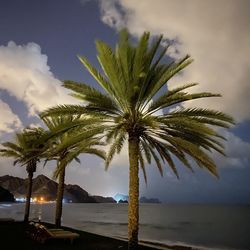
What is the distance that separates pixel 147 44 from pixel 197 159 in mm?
4837

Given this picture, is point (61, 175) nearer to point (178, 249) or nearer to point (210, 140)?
point (178, 249)

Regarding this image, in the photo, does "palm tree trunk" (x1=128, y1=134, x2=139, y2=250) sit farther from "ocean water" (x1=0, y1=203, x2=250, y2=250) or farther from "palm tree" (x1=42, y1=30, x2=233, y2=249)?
"ocean water" (x1=0, y1=203, x2=250, y2=250)

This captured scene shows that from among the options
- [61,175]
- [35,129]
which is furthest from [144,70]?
[35,129]

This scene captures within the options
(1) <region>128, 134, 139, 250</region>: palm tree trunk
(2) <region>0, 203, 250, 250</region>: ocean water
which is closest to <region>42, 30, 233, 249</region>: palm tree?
(1) <region>128, 134, 139, 250</region>: palm tree trunk

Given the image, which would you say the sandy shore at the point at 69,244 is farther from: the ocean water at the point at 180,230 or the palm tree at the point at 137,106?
the ocean water at the point at 180,230

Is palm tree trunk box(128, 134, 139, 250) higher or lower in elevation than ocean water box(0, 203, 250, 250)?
higher

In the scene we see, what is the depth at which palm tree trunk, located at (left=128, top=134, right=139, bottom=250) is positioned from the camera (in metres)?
13.0

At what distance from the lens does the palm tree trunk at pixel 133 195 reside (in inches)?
512

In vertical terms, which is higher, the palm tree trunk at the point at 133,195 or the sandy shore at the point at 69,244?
the palm tree trunk at the point at 133,195

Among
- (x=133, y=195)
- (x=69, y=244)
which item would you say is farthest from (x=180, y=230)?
(x=133, y=195)

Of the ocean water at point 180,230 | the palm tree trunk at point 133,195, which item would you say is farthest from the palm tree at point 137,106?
the ocean water at point 180,230

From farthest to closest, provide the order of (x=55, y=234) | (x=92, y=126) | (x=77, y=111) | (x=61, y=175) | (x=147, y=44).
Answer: (x=61, y=175) < (x=55, y=234) < (x=92, y=126) < (x=77, y=111) < (x=147, y=44)

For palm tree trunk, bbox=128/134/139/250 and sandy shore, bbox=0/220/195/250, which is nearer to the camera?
palm tree trunk, bbox=128/134/139/250

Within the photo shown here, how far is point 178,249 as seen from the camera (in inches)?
691
